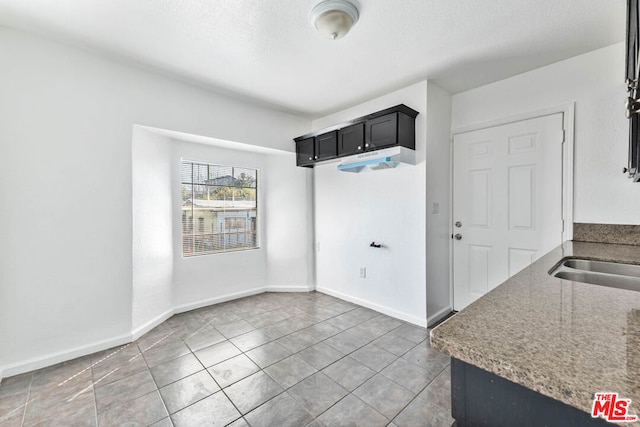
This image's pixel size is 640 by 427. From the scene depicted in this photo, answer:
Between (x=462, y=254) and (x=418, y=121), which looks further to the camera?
(x=462, y=254)

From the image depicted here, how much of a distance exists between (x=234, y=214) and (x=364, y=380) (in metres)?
2.77

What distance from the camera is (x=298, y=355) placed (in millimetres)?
2371

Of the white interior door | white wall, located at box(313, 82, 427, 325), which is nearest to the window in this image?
white wall, located at box(313, 82, 427, 325)

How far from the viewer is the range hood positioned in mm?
2773

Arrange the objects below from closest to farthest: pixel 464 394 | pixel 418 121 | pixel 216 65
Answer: pixel 464 394 → pixel 216 65 → pixel 418 121

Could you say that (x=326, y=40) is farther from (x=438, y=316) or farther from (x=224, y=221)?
(x=438, y=316)

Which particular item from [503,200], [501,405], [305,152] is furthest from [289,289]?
[501,405]

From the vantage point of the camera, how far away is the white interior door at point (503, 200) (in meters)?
2.59

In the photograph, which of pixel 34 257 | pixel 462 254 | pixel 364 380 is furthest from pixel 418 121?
pixel 34 257

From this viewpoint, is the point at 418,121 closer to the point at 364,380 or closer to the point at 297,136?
the point at 297,136

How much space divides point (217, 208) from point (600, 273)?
3778mm

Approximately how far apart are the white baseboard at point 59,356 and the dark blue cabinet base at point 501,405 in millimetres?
2946

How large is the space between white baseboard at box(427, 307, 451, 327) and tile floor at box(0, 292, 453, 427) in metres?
0.19

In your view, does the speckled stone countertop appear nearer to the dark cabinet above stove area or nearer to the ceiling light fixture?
the ceiling light fixture
